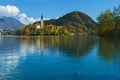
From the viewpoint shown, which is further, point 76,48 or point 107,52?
point 76,48

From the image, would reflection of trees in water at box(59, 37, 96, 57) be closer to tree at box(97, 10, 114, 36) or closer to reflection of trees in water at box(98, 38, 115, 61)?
reflection of trees in water at box(98, 38, 115, 61)

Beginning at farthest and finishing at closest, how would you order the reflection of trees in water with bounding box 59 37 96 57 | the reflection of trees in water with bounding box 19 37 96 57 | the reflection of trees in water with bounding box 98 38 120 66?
1. the reflection of trees in water with bounding box 19 37 96 57
2. the reflection of trees in water with bounding box 59 37 96 57
3. the reflection of trees in water with bounding box 98 38 120 66

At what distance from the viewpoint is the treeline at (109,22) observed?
140 metres

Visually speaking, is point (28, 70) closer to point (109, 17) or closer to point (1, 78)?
point (1, 78)

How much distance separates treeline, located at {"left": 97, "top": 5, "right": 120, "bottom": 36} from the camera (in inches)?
5527

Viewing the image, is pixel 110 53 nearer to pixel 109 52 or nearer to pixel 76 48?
pixel 109 52

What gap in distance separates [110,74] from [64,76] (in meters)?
4.63

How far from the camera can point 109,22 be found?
5719 inches

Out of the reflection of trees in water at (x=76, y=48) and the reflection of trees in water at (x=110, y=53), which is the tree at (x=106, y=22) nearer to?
A: the reflection of trees in water at (x=76, y=48)

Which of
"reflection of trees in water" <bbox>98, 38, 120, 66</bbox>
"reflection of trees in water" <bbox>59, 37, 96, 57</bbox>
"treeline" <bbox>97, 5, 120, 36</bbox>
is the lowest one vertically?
"reflection of trees in water" <bbox>98, 38, 120, 66</bbox>

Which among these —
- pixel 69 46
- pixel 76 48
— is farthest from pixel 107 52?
pixel 69 46

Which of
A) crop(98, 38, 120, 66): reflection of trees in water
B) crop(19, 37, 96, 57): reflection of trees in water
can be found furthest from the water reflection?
crop(19, 37, 96, 57): reflection of trees in water

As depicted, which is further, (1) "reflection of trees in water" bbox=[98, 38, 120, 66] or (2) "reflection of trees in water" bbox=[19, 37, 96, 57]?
(2) "reflection of trees in water" bbox=[19, 37, 96, 57]

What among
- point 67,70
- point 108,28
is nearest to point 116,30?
point 108,28
